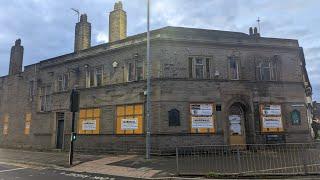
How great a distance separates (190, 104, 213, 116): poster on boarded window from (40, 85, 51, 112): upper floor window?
13.3 m

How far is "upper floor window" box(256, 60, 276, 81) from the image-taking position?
24469mm

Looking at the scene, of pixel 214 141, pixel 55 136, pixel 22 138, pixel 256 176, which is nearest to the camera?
pixel 256 176

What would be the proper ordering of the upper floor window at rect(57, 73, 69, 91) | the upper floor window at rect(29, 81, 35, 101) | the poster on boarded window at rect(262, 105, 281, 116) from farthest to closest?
1. the upper floor window at rect(29, 81, 35, 101)
2. the upper floor window at rect(57, 73, 69, 91)
3. the poster on boarded window at rect(262, 105, 281, 116)

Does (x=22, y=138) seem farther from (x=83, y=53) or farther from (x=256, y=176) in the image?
(x=256, y=176)

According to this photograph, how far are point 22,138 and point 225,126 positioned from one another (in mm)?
19393

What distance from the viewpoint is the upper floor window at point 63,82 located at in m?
28.1

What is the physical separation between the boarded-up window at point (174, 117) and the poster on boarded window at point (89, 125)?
6.23 metres

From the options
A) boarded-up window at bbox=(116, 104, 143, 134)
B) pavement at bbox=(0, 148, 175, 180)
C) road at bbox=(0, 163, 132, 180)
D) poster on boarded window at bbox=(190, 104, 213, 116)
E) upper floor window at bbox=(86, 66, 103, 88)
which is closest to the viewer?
road at bbox=(0, 163, 132, 180)

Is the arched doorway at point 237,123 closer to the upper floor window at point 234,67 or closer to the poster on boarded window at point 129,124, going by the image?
the upper floor window at point 234,67

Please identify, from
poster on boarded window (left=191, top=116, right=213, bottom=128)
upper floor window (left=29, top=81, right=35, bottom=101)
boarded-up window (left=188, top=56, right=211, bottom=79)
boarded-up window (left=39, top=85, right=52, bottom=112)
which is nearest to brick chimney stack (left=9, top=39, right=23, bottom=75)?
upper floor window (left=29, top=81, right=35, bottom=101)

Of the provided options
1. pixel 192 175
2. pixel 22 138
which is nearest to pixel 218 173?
pixel 192 175

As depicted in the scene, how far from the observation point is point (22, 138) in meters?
31.5

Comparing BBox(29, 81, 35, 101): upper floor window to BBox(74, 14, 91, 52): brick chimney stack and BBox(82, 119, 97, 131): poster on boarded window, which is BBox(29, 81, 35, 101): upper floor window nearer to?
BBox(74, 14, 91, 52): brick chimney stack

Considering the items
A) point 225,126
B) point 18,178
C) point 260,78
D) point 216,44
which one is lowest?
point 18,178
